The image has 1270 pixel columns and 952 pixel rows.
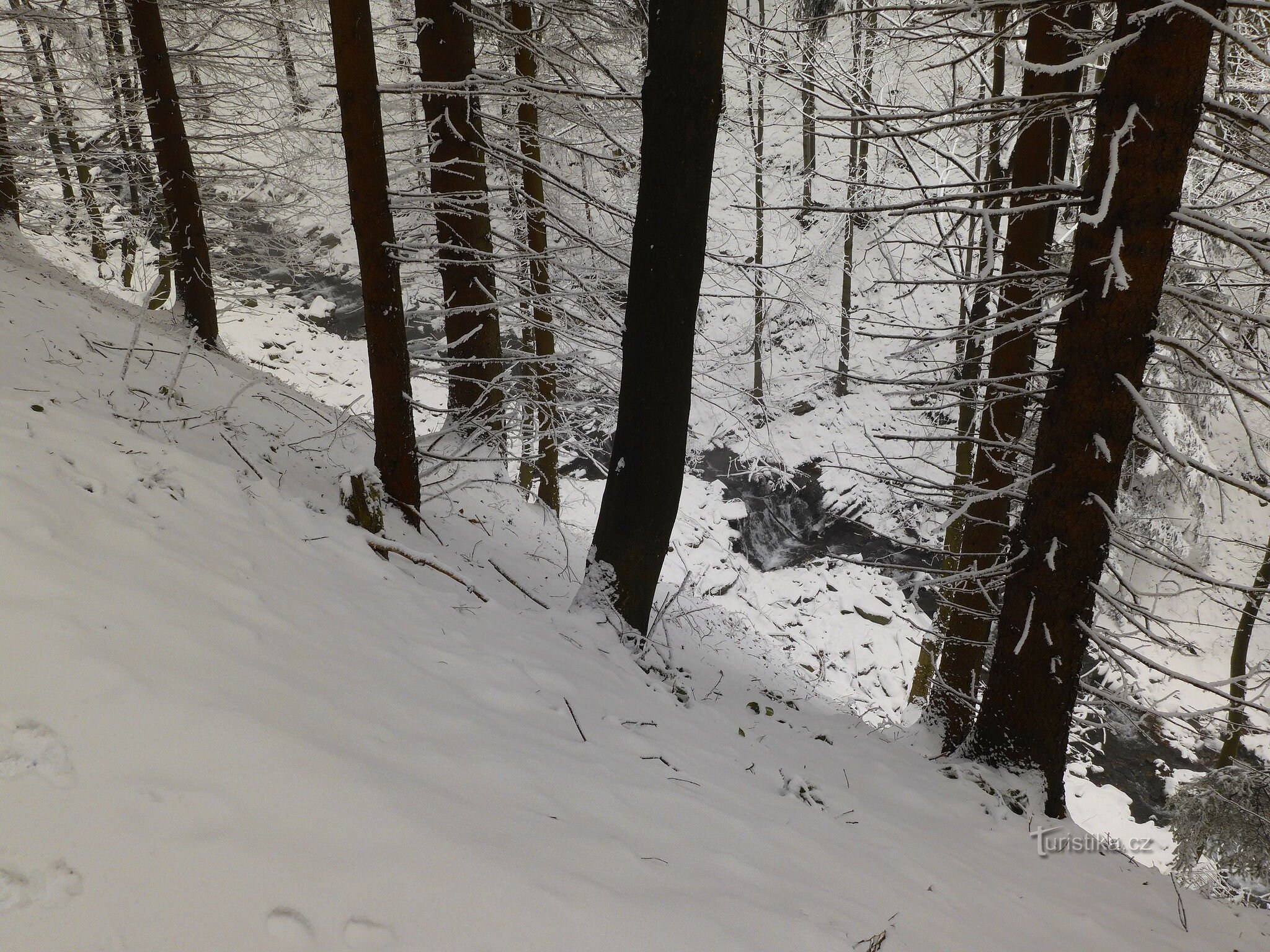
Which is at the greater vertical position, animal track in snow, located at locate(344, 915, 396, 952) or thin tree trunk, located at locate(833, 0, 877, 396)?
thin tree trunk, located at locate(833, 0, 877, 396)

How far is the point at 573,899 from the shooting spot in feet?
5.57

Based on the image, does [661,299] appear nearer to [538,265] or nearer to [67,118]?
[538,265]

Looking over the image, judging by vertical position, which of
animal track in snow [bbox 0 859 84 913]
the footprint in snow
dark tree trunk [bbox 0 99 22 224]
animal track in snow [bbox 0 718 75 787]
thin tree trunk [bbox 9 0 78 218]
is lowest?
the footprint in snow

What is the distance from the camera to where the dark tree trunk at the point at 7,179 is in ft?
27.6

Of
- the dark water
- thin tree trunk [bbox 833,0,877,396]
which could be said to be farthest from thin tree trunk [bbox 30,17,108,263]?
the dark water

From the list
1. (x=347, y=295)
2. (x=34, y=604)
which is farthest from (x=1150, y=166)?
(x=347, y=295)

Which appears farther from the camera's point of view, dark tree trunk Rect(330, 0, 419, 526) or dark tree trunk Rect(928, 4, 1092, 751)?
dark tree trunk Rect(928, 4, 1092, 751)

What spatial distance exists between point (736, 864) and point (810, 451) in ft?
42.1

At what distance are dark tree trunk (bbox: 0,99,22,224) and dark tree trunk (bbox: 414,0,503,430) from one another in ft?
20.3

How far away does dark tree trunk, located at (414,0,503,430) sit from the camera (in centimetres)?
546

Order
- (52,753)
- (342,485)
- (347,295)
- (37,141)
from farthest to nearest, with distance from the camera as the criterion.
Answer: (347,295) < (37,141) < (342,485) < (52,753)

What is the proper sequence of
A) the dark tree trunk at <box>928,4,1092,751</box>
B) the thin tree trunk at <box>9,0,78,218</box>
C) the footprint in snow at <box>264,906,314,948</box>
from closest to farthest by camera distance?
the footprint in snow at <box>264,906,314,948</box> → the dark tree trunk at <box>928,4,1092,751</box> → the thin tree trunk at <box>9,0,78,218</box>

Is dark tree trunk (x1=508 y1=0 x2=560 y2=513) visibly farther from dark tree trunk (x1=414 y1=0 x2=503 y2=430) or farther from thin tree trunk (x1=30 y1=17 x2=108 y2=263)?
thin tree trunk (x1=30 y1=17 x2=108 y2=263)

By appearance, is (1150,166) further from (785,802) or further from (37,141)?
(37,141)
